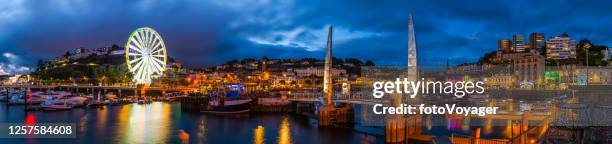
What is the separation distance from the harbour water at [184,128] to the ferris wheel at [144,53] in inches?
614

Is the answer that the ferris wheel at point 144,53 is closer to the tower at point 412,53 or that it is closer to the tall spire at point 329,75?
the tall spire at point 329,75

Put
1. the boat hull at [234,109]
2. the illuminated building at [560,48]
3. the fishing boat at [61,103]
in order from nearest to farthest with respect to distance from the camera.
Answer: the boat hull at [234,109] < the fishing boat at [61,103] < the illuminated building at [560,48]

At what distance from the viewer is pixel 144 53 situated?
58031 mm

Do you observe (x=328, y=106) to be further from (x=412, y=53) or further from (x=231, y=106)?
(x=231, y=106)

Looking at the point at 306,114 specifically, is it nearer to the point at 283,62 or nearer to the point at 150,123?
the point at 150,123

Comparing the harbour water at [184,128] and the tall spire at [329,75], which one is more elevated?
the tall spire at [329,75]

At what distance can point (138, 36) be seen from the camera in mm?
55781

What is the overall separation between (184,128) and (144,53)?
30376 millimetres

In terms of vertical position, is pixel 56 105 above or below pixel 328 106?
below

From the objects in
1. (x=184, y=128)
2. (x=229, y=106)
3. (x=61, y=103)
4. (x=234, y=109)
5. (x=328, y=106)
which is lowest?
(x=184, y=128)

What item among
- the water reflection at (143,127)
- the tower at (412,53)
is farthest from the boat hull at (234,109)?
the tower at (412,53)

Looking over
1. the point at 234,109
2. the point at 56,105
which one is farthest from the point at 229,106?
the point at 56,105

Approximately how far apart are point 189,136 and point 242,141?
3.53 meters

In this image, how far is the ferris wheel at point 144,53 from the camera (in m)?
55.6
